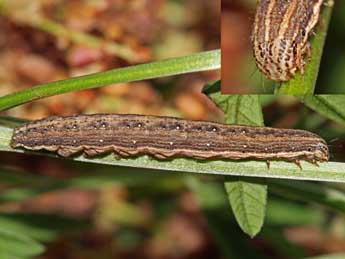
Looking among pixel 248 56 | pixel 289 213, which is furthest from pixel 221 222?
pixel 248 56

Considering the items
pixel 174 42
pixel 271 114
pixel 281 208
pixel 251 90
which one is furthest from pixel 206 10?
pixel 251 90

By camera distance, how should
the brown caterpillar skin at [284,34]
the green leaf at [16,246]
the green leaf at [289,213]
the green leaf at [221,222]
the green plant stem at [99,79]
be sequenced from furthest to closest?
the green leaf at [289,213]
the green leaf at [221,222]
the green leaf at [16,246]
the brown caterpillar skin at [284,34]
the green plant stem at [99,79]

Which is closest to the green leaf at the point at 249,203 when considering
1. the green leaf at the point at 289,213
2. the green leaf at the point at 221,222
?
the green leaf at the point at 221,222

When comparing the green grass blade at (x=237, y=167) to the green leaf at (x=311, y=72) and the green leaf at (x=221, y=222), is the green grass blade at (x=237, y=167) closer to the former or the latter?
the green leaf at (x=311, y=72)

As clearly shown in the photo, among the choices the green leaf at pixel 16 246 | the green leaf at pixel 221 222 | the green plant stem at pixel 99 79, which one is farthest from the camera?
the green leaf at pixel 221 222

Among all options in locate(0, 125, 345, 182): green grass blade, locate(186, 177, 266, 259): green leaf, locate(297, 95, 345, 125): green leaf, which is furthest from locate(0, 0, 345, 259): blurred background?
locate(0, 125, 345, 182): green grass blade

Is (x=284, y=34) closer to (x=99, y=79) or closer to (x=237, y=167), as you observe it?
(x=237, y=167)

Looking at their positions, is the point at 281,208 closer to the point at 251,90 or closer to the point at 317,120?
the point at 317,120

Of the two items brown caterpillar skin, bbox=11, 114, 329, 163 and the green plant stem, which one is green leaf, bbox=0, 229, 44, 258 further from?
the green plant stem
